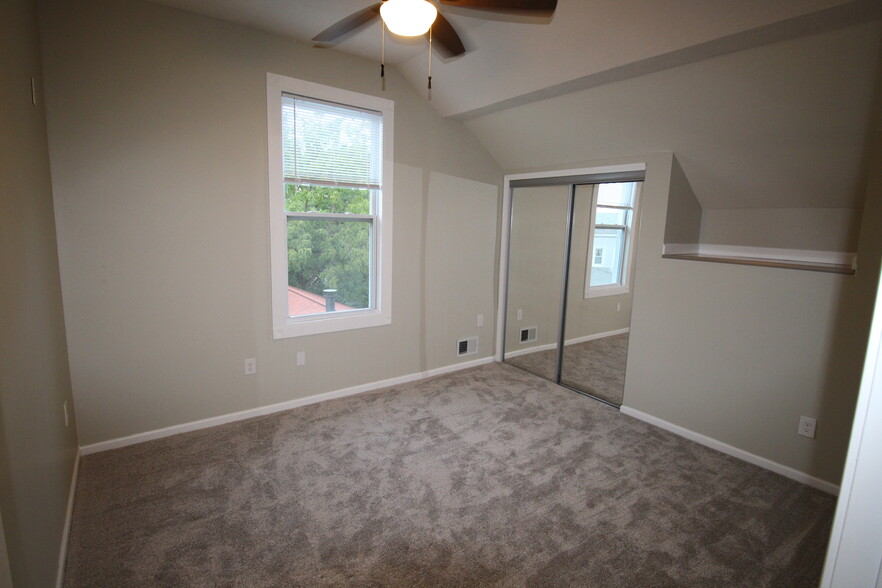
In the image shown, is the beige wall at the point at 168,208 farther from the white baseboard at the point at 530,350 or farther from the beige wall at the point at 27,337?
the white baseboard at the point at 530,350

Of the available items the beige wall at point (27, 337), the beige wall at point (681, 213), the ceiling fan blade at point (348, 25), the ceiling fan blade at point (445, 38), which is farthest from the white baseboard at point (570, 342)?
the beige wall at point (27, 337)

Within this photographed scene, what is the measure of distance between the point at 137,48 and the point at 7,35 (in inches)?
45.0

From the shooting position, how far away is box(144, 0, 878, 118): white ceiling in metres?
1.90

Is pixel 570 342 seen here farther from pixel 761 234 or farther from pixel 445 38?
pixel 445 38

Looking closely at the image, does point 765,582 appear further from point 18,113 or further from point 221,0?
point 221,0

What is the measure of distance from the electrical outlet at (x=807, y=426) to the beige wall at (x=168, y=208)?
122 inches

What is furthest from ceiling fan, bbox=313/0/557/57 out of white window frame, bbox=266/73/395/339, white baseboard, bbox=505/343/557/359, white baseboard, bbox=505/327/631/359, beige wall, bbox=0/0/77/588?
white baseboard, bbox=505/343/557/359

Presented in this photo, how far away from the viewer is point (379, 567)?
1.83 m

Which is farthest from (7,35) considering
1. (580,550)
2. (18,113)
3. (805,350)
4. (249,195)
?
(805,350)

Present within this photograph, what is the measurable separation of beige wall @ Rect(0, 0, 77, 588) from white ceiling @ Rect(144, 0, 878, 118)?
1.22 metres

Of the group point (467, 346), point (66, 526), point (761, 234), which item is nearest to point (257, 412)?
point (66, 526)

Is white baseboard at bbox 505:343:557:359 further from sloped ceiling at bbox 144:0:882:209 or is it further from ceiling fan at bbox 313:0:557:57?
ceiling fan at bbox 313:0:557:57

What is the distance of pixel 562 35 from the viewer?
2.52m

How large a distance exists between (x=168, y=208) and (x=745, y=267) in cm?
364
